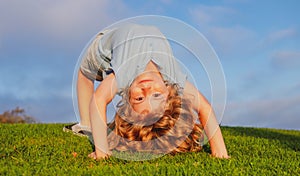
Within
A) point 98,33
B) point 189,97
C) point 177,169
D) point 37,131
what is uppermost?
point 98,33

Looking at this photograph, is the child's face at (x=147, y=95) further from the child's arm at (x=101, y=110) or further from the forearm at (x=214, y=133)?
the forearm at (x=214, y=133)

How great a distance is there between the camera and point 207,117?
205 inches

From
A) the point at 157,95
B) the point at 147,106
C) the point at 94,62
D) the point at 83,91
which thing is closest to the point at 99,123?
the point at 147,106

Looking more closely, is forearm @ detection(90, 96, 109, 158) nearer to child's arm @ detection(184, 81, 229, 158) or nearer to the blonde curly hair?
the blonde curly hair

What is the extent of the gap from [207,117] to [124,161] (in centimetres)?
105

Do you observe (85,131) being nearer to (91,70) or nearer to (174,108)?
(91,70)

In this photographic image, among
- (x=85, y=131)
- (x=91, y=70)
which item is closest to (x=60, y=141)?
(x=85, y=131)

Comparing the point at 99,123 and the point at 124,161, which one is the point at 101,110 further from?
the point at 124,161

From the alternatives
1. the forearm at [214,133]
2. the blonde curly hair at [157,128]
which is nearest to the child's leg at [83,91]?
the blonde curly hair at [157,128]

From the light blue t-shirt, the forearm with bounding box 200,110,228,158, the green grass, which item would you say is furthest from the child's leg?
the forearm with bounding box 200,110,228,158

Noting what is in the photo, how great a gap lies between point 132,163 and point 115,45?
1.79m

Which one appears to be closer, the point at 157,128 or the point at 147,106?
the point at 147,106

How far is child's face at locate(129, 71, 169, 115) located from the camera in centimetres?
507

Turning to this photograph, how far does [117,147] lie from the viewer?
5695 millimetres
